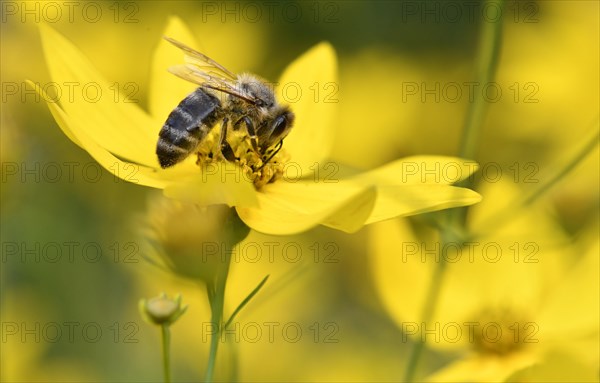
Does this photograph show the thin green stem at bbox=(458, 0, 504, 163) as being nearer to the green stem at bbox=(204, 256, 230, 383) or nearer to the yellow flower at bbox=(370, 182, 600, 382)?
the yellow flower at bbox=(370, 182, 600, 382)

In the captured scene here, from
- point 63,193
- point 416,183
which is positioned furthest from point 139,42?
point 416,183

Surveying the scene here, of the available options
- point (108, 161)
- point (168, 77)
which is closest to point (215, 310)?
point (108, 161)

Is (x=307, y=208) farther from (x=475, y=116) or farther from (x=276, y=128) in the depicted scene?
(x=475, y=116)

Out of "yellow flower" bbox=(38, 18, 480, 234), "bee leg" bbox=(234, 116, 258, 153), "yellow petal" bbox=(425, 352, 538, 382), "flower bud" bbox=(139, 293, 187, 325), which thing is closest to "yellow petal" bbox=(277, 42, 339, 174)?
"yellow flower" bbox=(38, 18, 480, 234)

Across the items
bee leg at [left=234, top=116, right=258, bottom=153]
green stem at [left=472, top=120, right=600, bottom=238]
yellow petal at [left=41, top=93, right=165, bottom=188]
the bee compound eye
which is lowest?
yellow petal at [left=41, top=93, right=165, bottom=188]

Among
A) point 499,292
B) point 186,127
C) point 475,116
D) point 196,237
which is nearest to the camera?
point 196,237
